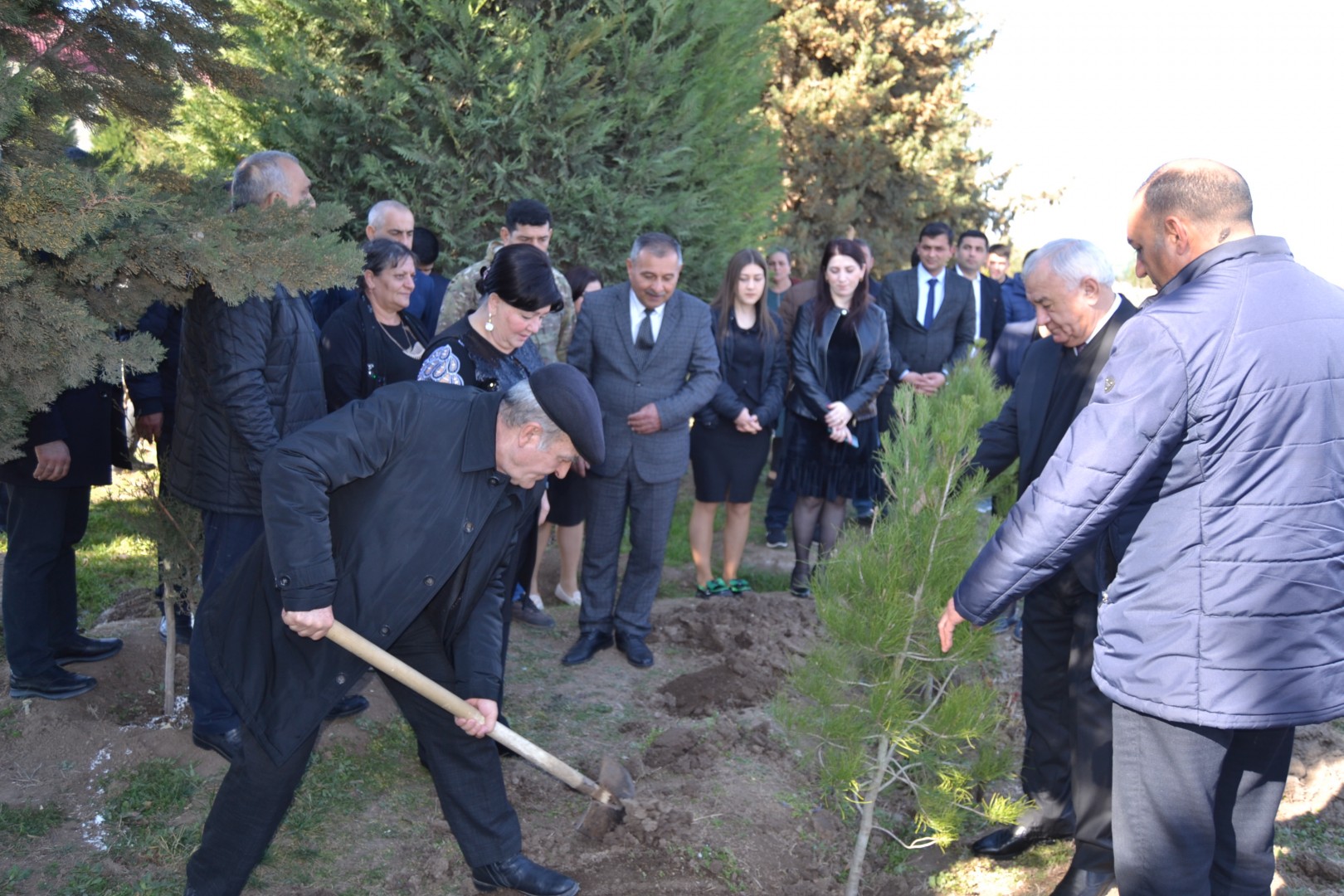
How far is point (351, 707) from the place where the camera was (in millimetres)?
4316

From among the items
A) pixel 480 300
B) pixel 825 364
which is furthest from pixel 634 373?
pixel 825 364

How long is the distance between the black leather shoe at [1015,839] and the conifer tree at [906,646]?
0.39 metres

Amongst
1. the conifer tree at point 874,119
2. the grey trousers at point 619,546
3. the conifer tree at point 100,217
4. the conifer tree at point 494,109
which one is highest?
the conifer tree at point 874,119

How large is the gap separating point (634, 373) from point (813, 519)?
6.06 ft

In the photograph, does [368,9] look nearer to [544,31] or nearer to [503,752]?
[544,31]

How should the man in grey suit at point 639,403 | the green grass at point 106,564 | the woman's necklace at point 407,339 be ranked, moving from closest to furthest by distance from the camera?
the woman's necklace at point 407,339 → the man in grey suit at point 639,403 → the green grass at point 106,564

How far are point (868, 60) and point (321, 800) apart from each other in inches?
538

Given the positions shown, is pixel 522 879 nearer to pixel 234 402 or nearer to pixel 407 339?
pixel 234 402

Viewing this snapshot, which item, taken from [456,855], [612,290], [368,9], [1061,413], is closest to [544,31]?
[368,9]

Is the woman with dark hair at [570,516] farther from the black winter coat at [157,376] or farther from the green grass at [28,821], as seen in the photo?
the green grass at [28,821]

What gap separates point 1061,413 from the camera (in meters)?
3.59

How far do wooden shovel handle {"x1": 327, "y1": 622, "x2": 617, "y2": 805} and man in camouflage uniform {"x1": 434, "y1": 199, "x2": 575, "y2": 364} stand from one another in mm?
1845

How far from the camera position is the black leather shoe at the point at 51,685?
13.4 ft

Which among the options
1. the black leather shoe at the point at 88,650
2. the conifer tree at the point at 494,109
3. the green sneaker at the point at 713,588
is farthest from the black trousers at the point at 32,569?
the green sneaker at the point at 713,588
